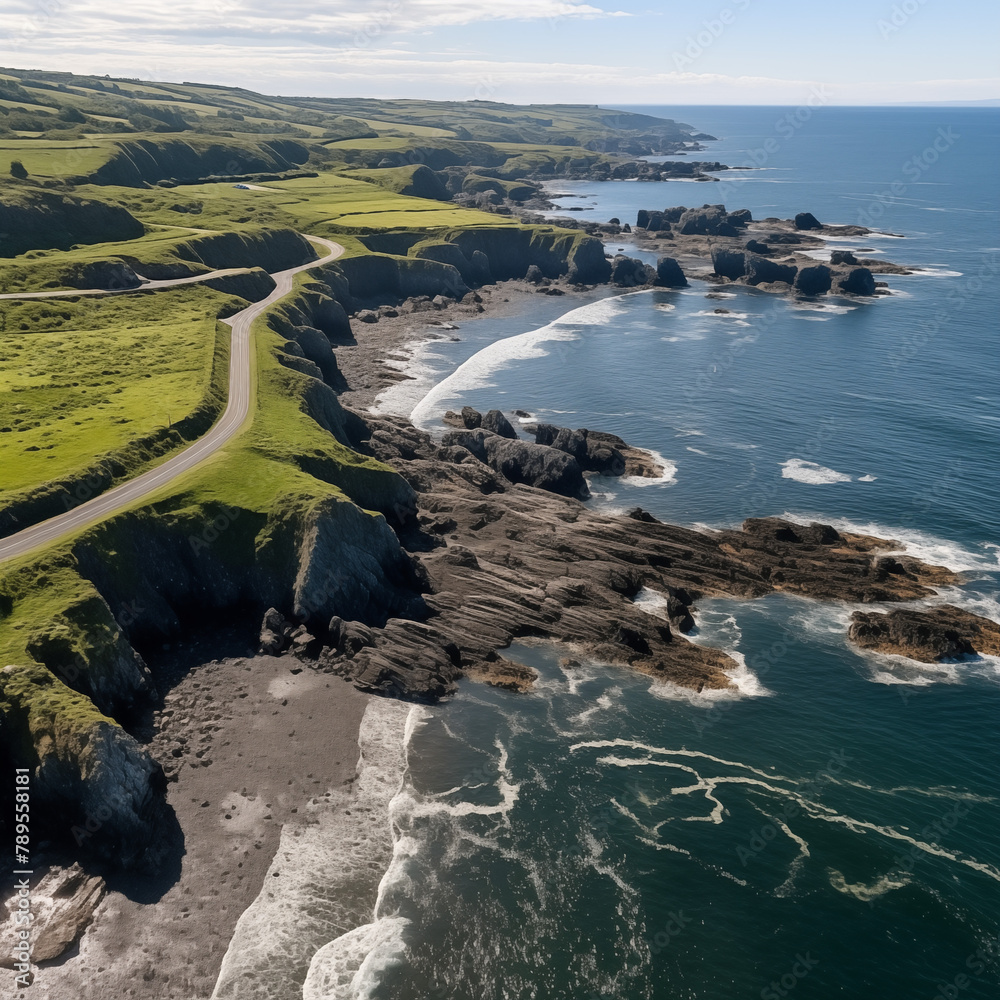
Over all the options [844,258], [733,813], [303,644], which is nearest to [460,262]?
[844,258]

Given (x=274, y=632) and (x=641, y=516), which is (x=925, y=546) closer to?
(x=641, y=516)

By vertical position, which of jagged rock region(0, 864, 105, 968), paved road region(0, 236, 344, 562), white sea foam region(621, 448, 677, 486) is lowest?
white sea foam region(621, 448, 677, 486)

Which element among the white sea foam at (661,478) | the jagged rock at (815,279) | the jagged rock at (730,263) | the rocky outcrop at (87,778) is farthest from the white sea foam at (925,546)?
the jagged rock at (730,263)

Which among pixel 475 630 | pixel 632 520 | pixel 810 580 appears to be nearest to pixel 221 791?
pixel 475 630

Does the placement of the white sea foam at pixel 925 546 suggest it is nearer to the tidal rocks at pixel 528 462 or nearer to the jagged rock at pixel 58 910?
the tidal rocks at pixel 528 462

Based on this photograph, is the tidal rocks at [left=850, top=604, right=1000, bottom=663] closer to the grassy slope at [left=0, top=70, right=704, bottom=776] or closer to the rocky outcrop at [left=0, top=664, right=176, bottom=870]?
the grassy slope at [left=0, top=70, right=704, bottom=776]

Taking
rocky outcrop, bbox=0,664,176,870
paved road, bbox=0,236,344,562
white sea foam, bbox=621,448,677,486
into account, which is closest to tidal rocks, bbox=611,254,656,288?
white sea foam, bbox=621,448,677,486

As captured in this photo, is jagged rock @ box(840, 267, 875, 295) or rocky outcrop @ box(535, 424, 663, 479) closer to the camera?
rocky outcrop @ box(535, 424, 663, 479)

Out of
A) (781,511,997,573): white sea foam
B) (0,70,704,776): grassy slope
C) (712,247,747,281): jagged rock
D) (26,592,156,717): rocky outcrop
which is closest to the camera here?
(26,592,156,717): rocky outcrop

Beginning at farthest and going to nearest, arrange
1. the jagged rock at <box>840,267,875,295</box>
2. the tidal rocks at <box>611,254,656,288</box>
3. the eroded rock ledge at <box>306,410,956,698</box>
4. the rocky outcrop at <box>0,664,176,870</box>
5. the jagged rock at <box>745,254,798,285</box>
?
the tidal rocks at <box>611,254,656,288</box> → the jagged rock at <box>745,254,798,285</box> → the jagged rock at <box>840,267,875,295</box> → the eroded rock ledge at <box>306,410,956,698</box> → the rocky outcrop at <box>0,664,176,870</box>
